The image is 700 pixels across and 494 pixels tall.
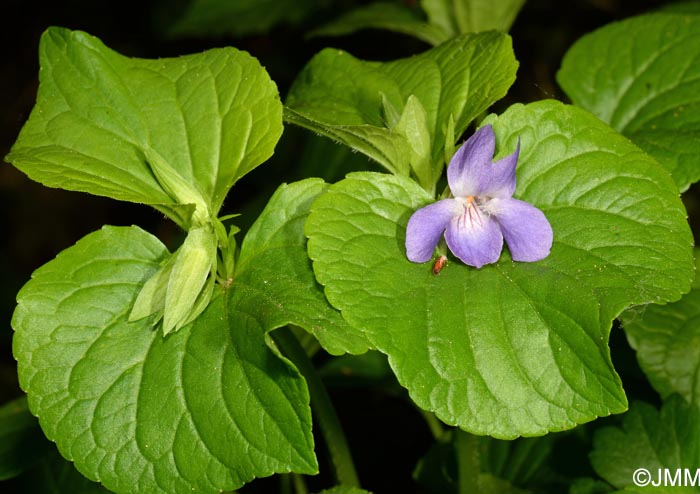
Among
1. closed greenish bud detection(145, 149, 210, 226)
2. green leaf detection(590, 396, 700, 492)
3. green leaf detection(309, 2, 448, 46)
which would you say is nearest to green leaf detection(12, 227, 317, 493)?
closed greenish bud detection(145, 149, 210, 226)

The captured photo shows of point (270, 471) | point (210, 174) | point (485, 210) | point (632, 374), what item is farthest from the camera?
point (632, 374)

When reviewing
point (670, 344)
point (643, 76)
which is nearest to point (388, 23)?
point (643, 76)

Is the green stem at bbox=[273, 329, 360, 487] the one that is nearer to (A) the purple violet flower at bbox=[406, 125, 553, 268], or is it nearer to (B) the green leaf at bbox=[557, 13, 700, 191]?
(A) the purple violet flower at bbox=[406, 125, 553, 268]

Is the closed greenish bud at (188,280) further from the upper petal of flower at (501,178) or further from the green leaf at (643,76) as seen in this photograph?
the green leaf at (643,76)

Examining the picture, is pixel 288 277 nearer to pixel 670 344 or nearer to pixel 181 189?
pixel 181 189

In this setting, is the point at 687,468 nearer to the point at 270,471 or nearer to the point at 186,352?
the point at 270,471

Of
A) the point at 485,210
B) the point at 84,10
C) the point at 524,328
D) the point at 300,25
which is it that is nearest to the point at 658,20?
the point at 485,210

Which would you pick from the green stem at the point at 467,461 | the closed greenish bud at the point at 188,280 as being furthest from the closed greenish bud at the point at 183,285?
the green stem at the point at 467,461
